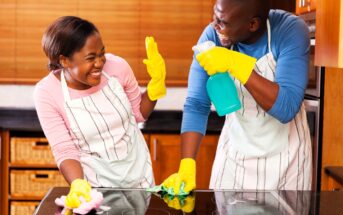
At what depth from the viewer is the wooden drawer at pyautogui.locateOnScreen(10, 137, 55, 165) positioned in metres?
3.26

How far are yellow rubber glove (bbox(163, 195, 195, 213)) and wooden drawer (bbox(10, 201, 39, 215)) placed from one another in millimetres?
1755

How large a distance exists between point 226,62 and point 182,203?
390mm

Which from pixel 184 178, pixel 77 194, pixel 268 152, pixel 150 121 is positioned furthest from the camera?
pixel 150 121

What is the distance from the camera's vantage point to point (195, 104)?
1929mm

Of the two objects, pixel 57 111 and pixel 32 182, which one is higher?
pixel 57 111

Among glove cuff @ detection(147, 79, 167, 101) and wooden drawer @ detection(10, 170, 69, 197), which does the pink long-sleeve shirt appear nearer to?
glove cuff @ detection(147, 79, 167, 101)

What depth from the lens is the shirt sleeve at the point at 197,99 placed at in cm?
191

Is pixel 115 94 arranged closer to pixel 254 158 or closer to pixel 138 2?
pixel 254 158

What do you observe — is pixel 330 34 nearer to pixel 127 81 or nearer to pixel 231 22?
pixel 231 22

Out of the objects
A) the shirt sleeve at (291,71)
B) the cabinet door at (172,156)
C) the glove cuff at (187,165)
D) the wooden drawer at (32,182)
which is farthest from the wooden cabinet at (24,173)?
the shirt sleeve at (291,71)

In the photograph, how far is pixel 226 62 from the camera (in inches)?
66.6

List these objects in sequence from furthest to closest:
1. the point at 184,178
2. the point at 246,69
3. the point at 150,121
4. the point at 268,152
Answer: the point at 150,121 < the point at 268,152 < the point at 184,178 < the point at 246,69

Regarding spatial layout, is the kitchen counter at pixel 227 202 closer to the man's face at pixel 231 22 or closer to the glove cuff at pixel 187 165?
the glove cuff at pixel 187 165

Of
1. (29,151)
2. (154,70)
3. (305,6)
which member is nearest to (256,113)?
(154,70)
